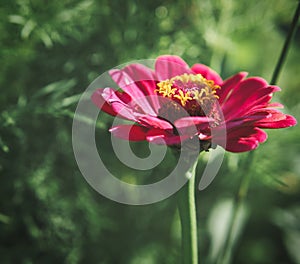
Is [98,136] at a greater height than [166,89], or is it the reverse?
[166,89]

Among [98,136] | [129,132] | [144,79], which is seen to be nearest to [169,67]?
[144,79]

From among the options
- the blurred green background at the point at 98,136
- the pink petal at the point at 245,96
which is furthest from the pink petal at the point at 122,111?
the blurred green background at the point at 98,136

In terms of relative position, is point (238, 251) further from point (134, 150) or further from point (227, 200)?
point (134, 150)

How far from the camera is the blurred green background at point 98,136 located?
0.78 meters

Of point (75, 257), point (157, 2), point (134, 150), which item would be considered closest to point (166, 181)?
point (134, 150)

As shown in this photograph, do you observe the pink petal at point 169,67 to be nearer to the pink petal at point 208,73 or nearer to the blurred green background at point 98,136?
the pink petal at point 208,73

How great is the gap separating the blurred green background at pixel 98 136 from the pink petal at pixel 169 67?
0.15 metres

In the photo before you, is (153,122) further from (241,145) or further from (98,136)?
(98,136)

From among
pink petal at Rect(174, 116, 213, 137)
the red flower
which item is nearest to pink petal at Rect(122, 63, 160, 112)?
the red flower

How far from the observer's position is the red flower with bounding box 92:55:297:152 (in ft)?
1.51

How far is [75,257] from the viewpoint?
794 mm

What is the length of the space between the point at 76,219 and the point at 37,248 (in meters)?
0.08

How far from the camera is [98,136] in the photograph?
85 cm

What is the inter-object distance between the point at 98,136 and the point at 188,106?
0.34 metres
